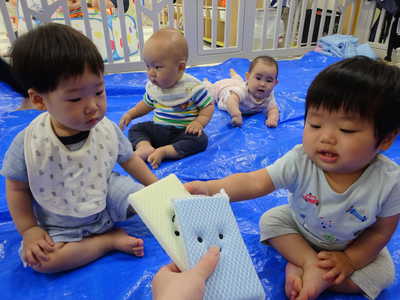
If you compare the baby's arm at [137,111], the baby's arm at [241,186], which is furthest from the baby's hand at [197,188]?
the baby's arm at [137,111]

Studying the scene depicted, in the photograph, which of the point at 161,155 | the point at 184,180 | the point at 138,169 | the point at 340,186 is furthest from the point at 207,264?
the point at 161,155

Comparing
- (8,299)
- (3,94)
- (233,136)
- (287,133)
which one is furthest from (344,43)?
(8,299)

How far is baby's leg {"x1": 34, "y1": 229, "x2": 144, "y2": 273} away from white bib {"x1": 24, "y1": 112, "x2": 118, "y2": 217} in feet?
0.25

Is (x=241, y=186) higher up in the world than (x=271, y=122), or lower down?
higher up

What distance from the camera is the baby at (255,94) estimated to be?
142 cm

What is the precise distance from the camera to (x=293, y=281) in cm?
63

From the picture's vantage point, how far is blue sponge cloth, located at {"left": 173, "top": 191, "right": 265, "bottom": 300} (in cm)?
48

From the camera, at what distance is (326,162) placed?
0.55 m

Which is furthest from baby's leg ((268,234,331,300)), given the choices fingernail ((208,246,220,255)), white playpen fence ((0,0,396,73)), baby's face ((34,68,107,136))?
white playpen fence ((0,0,396,73))

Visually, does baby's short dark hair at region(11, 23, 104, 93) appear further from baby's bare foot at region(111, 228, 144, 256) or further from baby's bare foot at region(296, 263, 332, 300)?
baby's bare foot at region(296, 263, 332, 300)

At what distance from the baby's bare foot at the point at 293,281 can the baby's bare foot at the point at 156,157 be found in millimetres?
587

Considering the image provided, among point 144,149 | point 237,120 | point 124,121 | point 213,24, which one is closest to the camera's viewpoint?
point 144,149

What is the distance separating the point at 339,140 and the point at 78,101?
1.59 feet

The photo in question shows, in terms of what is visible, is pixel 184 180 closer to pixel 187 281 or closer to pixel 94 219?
pixel 94 219
